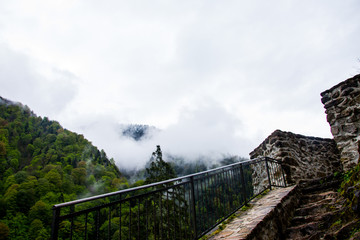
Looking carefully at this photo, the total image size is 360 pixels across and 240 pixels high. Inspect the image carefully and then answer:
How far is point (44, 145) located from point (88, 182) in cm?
2223

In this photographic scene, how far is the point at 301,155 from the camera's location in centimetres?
680

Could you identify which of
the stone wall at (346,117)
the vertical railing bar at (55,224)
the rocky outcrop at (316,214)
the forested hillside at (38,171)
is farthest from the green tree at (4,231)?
the stone wall at (346,117)

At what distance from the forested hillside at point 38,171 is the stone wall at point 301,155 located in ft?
157

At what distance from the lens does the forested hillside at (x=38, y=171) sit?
1862 inches

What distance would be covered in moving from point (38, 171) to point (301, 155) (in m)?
70.6

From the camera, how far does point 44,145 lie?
76000 millimetres

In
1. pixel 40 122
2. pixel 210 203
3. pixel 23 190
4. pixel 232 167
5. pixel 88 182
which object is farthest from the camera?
pixel 40 122

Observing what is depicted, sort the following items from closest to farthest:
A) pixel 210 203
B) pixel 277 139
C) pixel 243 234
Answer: pixel 243 234 → pixel 210 203 → pixel 277 139

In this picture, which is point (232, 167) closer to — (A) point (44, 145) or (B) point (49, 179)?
(B) point (49, 179)

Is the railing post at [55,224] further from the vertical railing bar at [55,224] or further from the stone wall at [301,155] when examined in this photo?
the stone wall at [301,155]

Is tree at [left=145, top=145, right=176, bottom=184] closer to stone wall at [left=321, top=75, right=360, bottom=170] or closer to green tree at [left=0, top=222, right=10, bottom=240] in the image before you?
stone wall at [left=321, top=75, right=360, bottom=170]

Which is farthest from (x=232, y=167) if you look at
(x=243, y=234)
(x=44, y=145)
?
(x=44, y=145)

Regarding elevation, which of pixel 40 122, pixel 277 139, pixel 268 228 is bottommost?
pixel 268 228

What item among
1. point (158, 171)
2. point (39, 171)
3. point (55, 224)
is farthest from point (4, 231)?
point (55, 224)
